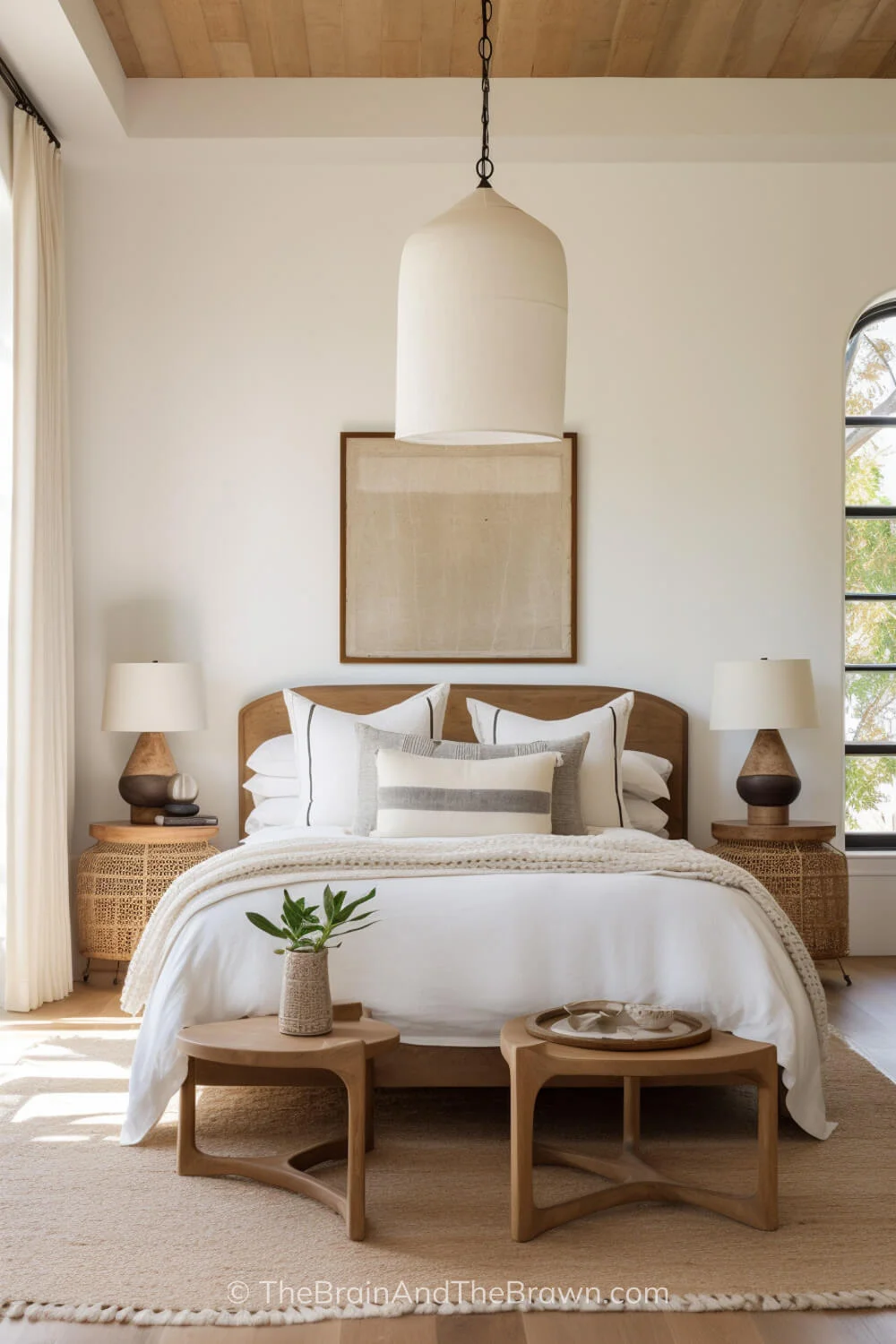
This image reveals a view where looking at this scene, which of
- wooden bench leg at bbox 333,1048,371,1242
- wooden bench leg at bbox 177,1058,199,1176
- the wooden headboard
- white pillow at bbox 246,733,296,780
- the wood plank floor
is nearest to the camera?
the wood plank floor

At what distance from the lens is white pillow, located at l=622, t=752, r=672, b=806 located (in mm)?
4801

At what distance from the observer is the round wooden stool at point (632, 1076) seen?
244 cm

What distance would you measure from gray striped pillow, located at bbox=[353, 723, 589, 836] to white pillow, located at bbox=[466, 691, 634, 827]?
0.13 meters

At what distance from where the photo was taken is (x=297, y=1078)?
295 centimetres

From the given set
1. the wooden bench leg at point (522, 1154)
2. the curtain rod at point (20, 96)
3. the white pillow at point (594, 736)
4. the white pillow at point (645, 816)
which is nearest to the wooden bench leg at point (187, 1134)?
the wooden bench leg at point (522, 1154)

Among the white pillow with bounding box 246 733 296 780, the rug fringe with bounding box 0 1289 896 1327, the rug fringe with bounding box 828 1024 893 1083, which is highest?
the white pillow with bounding box 246 733 296 780

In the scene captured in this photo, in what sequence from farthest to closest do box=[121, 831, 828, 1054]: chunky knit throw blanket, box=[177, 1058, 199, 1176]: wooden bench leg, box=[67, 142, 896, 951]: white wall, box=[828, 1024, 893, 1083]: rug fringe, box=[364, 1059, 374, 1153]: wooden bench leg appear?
box=[67, 142, 896, 951]: white wall
box=[828, 1024, 893, 1083]: rug fringe
box=[121, 831, 828, 1054]: chunky knit throw blanket
box=[364, 1059, 374, 1153]: wooden bench leg
box=[177, 1058, 199, 1176]: wooden bench leg

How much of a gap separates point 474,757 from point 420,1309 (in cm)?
226

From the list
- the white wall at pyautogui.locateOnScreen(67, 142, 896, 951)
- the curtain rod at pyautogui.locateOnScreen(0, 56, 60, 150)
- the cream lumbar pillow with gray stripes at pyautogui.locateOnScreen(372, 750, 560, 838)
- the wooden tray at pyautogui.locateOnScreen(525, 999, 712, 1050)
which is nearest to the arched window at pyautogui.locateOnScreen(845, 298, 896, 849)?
the white wall at pyautogui.locateOnScreen(67, 142, 896, 951)

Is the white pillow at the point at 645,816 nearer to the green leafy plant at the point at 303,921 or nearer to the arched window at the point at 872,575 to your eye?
the arched window at the point at 872,575

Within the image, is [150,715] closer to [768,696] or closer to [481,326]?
[768,696]

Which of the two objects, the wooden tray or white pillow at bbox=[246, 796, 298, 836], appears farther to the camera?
white pillow at bbox=[246, 796, 298, 836]

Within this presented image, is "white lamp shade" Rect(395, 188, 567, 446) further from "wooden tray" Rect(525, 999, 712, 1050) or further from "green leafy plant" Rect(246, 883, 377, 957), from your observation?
"wooden tray" Rect(525, 999, 712, 1050)

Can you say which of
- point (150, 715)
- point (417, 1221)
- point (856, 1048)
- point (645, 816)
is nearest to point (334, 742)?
point (150, 715)
